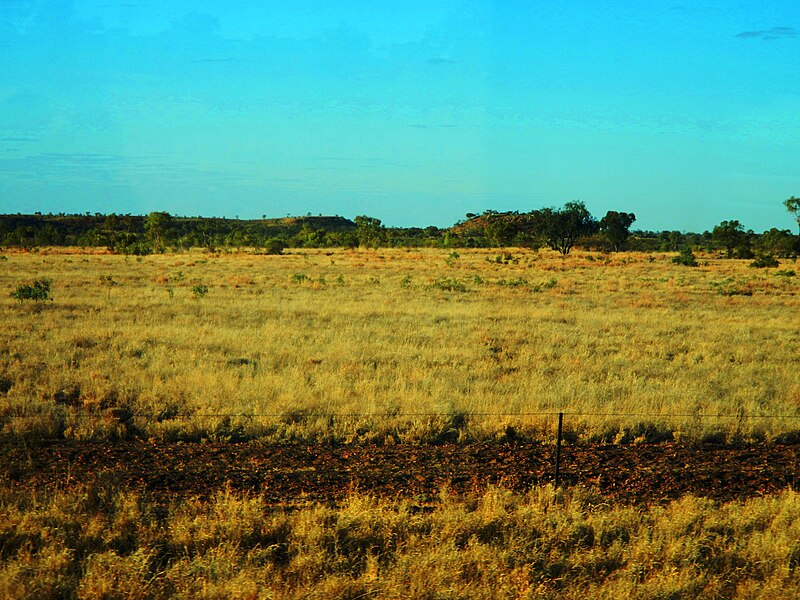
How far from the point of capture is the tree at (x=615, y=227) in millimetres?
96412

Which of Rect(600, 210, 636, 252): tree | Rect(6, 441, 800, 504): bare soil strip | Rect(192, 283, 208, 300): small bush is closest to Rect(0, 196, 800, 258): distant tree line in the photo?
Rect(600, 210, 636, 252): tree

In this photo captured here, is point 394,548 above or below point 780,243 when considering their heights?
below

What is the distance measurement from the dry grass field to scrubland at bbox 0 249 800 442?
0.22ft

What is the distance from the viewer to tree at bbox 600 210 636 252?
96412 millimetres

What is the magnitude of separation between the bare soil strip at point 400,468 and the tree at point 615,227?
9071cm

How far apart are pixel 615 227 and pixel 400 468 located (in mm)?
94008

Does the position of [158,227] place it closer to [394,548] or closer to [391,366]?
[391,366]

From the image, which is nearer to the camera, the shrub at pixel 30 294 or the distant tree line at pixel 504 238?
the shrub at pixel 30 294

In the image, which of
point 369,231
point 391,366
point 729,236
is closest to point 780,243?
point 729,236

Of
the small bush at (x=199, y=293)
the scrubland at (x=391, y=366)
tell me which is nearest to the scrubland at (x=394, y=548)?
the scrubland at (x=391, y=366)

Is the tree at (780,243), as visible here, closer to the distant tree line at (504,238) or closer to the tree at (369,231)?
the distant tree line at (504,238)

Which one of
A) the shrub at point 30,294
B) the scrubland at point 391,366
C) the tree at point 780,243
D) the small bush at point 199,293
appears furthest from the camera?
the tree at point 780,243

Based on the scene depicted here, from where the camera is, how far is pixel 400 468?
8.83 metres

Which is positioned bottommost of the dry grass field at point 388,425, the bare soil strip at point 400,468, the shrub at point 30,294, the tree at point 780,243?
the bare soil strip at point 400,468
